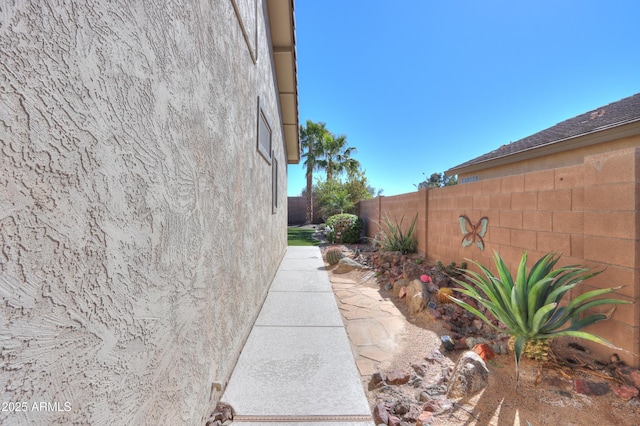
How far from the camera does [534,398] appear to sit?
1.98m

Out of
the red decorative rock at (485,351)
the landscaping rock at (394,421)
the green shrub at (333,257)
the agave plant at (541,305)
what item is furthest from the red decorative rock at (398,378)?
the green shrub at (333,257)

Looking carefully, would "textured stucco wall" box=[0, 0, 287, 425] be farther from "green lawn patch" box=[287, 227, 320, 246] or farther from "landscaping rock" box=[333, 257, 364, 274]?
"green lawn patch" box=[287, 227, 320, 246]

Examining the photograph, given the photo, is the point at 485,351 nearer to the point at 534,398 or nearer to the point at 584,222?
the point at 534,398

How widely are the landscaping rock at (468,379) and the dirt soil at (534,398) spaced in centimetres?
5

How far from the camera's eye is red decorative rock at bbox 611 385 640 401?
186 centimetres

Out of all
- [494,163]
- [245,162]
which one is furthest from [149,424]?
[494,163]

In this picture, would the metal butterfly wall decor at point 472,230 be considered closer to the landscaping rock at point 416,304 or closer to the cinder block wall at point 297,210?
the landscaping rock at point 416,304

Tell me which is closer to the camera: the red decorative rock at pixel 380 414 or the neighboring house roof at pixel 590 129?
the red decorative rock at pixel 380 414

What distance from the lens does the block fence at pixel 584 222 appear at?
208cm

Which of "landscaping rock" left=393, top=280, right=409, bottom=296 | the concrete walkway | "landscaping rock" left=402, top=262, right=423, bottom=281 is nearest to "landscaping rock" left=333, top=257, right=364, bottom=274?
"landscaping rock" left=402, top=262, right=423, bottom=281

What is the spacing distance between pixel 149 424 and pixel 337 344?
2.06m

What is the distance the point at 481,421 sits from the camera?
1.85 meters

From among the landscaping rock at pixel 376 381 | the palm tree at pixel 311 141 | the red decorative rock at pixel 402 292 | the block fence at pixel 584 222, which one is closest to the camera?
the block fence at pixel 584 222

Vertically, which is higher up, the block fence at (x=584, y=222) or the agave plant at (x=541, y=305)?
the block fence at (x=584, y=222)
